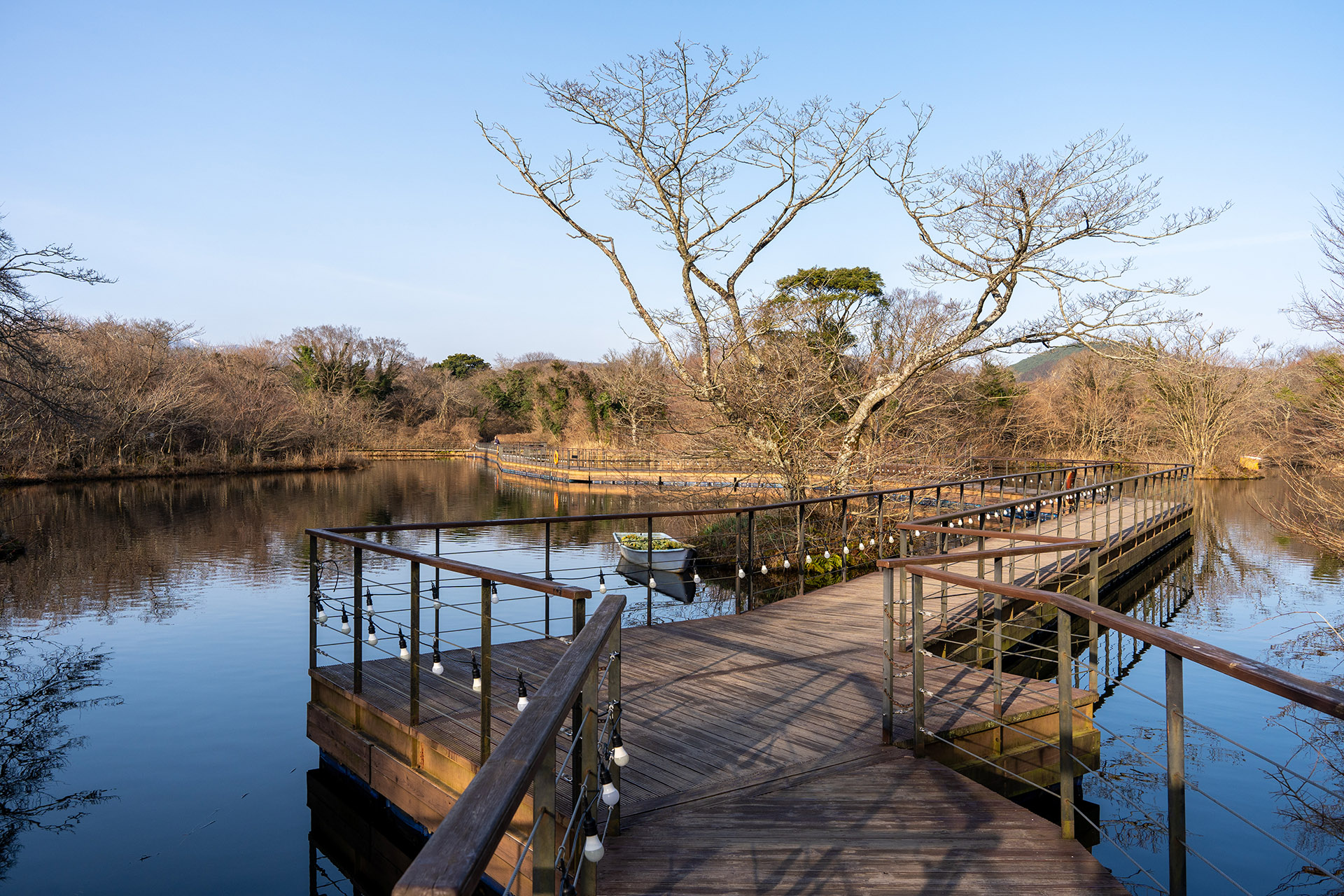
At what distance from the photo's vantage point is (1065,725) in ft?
10.1

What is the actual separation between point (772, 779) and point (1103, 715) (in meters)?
5.51

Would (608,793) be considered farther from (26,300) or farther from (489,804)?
(26,300)

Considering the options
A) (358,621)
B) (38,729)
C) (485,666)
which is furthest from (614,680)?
(38,729)

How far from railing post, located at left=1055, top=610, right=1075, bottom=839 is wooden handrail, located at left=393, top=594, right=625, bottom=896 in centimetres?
207

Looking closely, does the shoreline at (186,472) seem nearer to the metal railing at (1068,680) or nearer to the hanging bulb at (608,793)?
the metal railing at (1068,680)

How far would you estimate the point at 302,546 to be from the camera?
682 inches

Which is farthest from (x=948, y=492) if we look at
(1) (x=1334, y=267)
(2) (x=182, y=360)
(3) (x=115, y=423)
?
(2) (x=182, y=360)

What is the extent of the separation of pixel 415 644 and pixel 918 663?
104 inches

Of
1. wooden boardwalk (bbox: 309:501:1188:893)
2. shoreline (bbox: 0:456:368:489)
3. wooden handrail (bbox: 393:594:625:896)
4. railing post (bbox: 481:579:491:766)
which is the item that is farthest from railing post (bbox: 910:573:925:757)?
shoreline (bbox: 0:456:368:489)

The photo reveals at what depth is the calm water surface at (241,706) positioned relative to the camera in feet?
17.2

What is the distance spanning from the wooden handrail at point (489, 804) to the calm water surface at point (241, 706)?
3.03 meters

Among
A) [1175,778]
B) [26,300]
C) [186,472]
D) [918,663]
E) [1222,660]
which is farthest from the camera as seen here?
[186,472]

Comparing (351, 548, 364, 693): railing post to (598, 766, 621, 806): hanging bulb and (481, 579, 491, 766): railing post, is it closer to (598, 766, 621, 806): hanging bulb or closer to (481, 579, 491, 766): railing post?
(481, 579, 491, 766): railing post

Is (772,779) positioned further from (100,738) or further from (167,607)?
(167,607)
